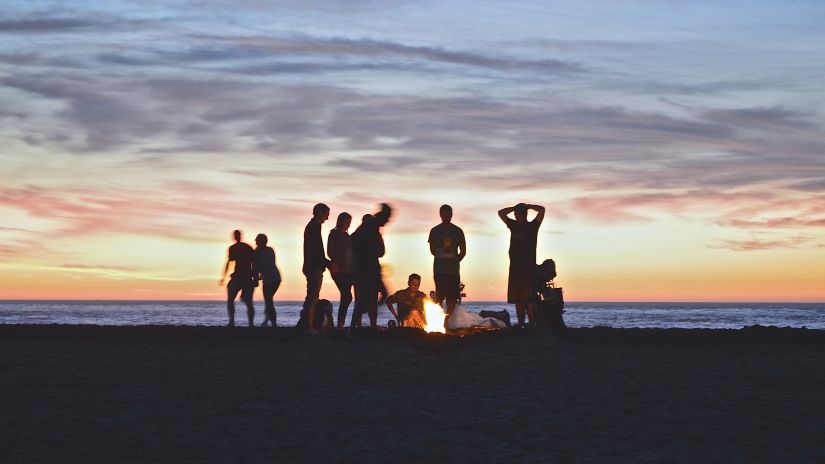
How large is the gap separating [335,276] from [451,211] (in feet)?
7.58

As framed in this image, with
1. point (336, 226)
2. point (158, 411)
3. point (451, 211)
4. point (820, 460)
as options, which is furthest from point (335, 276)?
point (820, 460)

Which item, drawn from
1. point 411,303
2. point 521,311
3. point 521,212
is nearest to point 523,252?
point 521,212

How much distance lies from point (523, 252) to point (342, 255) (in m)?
3.09

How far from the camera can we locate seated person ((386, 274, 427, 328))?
18188mm

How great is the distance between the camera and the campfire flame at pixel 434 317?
17203mm

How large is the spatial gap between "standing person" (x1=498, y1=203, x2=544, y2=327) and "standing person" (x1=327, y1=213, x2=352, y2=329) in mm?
2680

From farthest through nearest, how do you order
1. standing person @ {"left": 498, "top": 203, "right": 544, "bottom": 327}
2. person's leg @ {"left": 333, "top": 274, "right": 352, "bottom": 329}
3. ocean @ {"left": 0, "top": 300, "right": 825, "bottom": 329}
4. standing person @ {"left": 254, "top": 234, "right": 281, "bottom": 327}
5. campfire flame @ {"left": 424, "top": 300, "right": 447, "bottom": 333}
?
ocean @ {"left": 0, "top": 300, "right": 825, "bottom": 329}
standing person @ {"left": 254, "top": 234, "right": 281, "bottom": 327}
campfire flame @ {"left": 424, "top": 300, "right": 447, "bottom": 333}
standing person @ {"left": 498, "top": 203, "right": 544, "bottom": 327}
person's leg @ {"left": 333, "top": 274, "right": 352, "bottom": 329}

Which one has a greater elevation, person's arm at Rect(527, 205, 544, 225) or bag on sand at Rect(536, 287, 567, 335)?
person's arm at Rect(527, 205, 544, 225)

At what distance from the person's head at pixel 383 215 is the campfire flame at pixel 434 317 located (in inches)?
73.3

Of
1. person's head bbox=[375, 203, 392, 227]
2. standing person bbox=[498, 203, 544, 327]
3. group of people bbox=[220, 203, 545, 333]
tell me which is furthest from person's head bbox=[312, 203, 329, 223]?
standing person bbox=[498, 203, 544, 327]

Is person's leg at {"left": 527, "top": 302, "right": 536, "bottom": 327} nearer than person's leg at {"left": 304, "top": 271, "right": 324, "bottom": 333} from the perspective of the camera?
No

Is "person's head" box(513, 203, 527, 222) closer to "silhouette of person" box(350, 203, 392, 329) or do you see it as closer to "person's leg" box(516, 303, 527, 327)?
"person's leg" box(516, 303, 527, 327)

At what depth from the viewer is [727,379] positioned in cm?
1170

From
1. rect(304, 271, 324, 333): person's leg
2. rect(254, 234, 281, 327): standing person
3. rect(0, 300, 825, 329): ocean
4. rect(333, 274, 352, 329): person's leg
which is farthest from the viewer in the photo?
rect(0, 300, 825, 329): ocean
